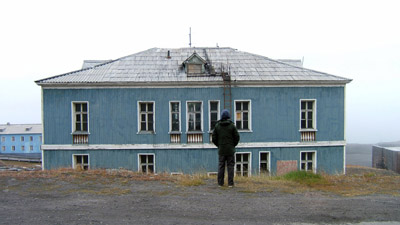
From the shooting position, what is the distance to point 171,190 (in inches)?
296

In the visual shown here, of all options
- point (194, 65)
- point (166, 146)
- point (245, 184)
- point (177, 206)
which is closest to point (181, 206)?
point (177, 206)

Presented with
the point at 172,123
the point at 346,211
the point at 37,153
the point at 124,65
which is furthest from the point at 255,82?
the point at 37,153

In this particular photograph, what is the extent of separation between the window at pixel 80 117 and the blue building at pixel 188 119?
5cm

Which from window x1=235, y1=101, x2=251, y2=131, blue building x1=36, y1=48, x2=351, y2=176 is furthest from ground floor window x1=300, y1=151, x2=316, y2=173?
window x1=235, y1=101, x2=251, y2=131

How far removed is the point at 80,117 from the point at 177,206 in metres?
12.5

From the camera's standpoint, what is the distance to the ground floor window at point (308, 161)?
674 inches

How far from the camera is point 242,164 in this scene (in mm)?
16875

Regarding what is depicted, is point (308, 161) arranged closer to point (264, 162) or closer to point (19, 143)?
point (264, 162)

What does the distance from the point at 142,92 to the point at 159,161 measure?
379cm

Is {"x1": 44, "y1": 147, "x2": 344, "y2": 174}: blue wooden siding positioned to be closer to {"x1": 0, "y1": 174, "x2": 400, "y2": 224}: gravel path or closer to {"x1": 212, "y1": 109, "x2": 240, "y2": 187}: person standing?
{"x1": 212, "y1": 109, "x2": 240, "y2": 187}: person standing

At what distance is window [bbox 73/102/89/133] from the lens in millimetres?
16703

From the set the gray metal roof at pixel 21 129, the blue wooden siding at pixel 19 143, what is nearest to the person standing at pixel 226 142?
the blue wooden siding at pixel 19 143

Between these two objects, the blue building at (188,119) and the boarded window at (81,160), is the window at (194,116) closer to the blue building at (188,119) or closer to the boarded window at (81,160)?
the blue building at (188,119)

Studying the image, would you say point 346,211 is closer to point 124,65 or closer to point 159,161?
point 159,161
